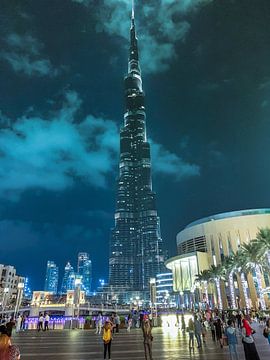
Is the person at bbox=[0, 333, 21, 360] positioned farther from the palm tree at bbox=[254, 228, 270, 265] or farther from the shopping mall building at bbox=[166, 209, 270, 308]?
the shopping mall building at bbox=[166, 209, 270, 308]

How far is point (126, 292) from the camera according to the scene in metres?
197

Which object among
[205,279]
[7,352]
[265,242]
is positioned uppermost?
[265,242]

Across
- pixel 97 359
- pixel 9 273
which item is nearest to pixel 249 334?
pixel 97 359

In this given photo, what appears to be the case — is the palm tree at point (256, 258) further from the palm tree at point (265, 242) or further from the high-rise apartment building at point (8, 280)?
the high-rise apartment building at point (8, 280)

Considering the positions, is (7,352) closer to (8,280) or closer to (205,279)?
(205,279)

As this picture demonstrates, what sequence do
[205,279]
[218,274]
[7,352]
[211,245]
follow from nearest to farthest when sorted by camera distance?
1. [7,352]
2. [218,274]
3. [205,279]
4. [211,245]

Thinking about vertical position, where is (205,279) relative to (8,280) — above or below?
below

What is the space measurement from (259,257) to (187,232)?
68.1 metres

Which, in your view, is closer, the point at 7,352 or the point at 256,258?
the point at 7,352

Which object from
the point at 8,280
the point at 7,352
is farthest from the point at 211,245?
the point at 7,352

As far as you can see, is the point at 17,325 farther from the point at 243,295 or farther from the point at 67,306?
the point at 243,295

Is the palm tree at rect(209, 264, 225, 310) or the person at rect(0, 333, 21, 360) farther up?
the palm tree at rect(209, 264, 225, 310)

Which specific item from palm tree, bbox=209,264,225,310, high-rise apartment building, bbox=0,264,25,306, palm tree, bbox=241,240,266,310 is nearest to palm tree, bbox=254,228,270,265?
palm tree, bbox=241,240,266,310

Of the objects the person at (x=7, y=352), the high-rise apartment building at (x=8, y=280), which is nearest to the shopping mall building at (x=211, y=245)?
the high-rise apartment building at (x=8, y=280)
